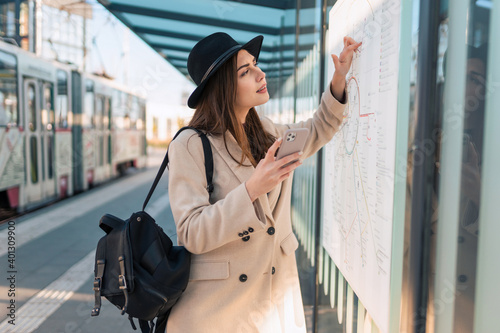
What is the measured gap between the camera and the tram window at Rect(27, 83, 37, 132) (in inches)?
260

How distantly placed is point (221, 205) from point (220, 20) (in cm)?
297

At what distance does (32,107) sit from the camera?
673 cm

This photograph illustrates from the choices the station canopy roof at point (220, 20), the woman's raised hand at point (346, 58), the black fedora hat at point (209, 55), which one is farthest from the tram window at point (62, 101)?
the woman's raised hand at point (346, 58)

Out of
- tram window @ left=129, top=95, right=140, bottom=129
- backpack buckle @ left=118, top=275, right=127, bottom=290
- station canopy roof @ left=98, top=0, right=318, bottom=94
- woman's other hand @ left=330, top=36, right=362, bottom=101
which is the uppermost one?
station canopy roof @ left=98, top=0, right=318, bottom=94

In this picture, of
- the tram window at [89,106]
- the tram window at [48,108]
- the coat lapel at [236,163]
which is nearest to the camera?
the coat lapel at [236,163]

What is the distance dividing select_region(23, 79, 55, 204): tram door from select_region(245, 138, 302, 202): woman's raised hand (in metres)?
6.06

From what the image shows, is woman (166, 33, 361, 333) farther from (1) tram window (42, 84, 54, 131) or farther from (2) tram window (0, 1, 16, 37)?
(1) tram window (42, 84, 54, 131)

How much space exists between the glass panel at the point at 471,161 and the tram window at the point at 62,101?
7.75 meters

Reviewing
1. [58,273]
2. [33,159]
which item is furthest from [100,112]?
[58,273]

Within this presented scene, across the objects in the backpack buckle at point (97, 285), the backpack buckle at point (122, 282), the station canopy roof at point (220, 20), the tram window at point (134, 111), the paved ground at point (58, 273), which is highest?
the station canopy roof at point (220, 20)

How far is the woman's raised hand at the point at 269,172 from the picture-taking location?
3.94ft

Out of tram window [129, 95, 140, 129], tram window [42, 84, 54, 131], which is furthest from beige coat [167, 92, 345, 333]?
tram window [129, 95, 140, 129]

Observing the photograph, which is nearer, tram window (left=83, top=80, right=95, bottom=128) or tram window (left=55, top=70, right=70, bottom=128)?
tram window (left=55, top=70, right=70, bottom=128)

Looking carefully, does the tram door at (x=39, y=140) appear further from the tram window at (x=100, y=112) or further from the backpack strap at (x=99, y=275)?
the backpack strap at (x=99, y=275)
